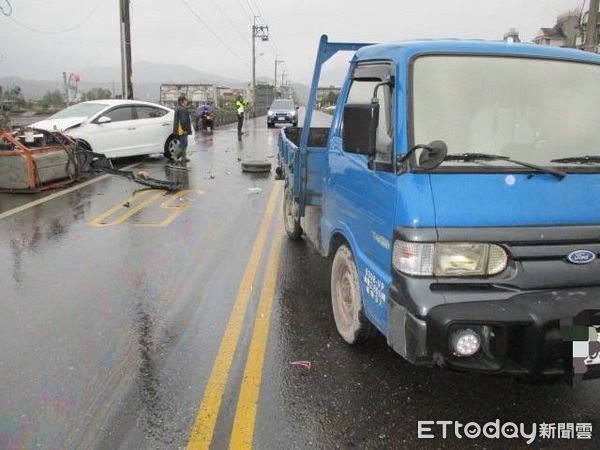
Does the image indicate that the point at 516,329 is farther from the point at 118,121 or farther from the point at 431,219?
the point at 118,121

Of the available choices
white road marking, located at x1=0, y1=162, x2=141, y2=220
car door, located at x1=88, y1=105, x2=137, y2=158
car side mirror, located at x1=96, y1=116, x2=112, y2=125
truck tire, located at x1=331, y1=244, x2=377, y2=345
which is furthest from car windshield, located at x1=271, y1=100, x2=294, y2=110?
truck tire, located at x1=331, y1=244, x2=377, y2=345

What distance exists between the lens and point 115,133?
1411 centimetres

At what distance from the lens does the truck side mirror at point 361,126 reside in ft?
11.2

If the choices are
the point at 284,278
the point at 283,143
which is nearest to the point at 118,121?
the point at 283,143

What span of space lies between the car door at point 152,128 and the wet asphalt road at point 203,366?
8.35 metres

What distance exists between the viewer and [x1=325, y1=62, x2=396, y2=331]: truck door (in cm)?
332

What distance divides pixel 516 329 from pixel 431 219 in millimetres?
690

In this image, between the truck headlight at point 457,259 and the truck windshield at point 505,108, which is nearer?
the truck headlight at point 457,259

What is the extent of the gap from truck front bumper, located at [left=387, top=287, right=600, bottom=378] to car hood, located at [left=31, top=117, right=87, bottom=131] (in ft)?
39.9

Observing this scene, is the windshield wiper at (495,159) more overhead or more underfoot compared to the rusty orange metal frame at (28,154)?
more overhead

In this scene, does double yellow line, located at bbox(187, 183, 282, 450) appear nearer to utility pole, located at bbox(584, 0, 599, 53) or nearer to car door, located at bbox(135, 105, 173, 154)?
car door, located at bbox(135, 105, 173, 154)

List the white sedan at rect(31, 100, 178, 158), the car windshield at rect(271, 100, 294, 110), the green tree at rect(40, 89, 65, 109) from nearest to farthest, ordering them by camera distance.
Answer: the white sedan at rect(31, 100, 178, 158) < the car windshield at rect(271, 100, 294, 110) < the green tree at rect(40, 89, 65, 109)

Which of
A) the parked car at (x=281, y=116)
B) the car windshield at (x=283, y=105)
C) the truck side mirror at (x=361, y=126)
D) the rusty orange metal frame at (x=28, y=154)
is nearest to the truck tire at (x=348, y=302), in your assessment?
the truck side mirror at (x=361, y=126)

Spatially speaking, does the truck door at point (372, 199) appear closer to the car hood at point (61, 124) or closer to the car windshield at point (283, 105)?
the car hood at point (61, 124)
